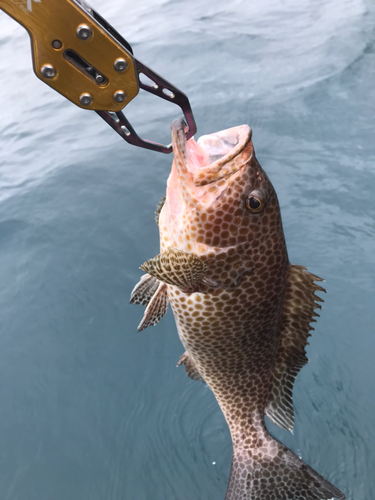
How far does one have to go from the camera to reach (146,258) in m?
6.08

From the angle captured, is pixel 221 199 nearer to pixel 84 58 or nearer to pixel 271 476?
pixel 84 58

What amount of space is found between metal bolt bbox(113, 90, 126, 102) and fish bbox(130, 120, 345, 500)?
0.41 metres

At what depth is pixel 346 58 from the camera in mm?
8703

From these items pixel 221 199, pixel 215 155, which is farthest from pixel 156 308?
pixel 215 155

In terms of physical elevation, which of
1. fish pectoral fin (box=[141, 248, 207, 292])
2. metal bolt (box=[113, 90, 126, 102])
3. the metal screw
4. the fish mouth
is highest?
the metal screw

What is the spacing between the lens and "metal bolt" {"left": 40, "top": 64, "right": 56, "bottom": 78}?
6.18 feet

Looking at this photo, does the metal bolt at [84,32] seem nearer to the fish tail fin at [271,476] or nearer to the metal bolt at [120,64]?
the metal bolt at [120,64]

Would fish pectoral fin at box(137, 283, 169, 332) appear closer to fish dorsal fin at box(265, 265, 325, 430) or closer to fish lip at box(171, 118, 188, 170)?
fish dorsal fin at box(265, 265, 325, 430)

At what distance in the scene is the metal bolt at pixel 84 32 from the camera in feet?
6.01

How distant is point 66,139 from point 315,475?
6.73 m

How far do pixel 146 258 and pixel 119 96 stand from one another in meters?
4.08

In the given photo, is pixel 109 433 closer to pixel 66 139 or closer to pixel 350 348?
pixel 350 348

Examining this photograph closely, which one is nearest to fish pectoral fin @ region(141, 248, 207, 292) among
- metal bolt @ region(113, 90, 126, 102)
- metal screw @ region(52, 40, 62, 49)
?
metal bolt @ region(113, 90, 126, 102)

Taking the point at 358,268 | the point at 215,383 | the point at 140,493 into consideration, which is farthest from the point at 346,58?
the point at 140,493
